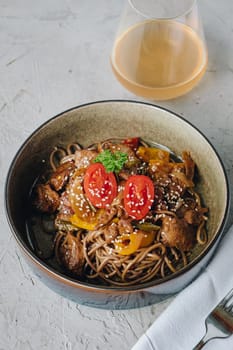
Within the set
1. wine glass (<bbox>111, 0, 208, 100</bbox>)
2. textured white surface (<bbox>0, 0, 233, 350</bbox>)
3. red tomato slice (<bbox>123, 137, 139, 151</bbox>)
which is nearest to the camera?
textured white surface (<bbox>0, 0, 233, 350</bbox>)

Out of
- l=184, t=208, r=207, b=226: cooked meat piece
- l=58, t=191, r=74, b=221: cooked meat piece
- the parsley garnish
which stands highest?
the parsley garnish

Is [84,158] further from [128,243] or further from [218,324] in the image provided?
[218,324]

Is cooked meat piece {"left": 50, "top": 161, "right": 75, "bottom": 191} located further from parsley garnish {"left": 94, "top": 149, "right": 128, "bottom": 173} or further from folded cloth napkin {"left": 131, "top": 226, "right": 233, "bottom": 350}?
folded cloth napkin {"left": 131, "top": 226, "right": 233, "bottom": 350}

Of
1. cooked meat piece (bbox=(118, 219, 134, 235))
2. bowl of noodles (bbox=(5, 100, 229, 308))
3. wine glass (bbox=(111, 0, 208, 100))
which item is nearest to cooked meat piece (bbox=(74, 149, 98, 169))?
bowl of noodles (bbox=(5, 100, 229, 308))

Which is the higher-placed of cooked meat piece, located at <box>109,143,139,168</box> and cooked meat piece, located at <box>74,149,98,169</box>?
cooked meat piece, located at <box>109,143,139,168</box>

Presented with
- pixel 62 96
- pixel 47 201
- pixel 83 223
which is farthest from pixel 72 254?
pixel 62 96

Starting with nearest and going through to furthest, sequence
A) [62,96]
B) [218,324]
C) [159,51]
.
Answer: [218,324] → [159,51] → [62,96]

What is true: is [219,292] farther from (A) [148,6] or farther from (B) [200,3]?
(B) [200,3]
